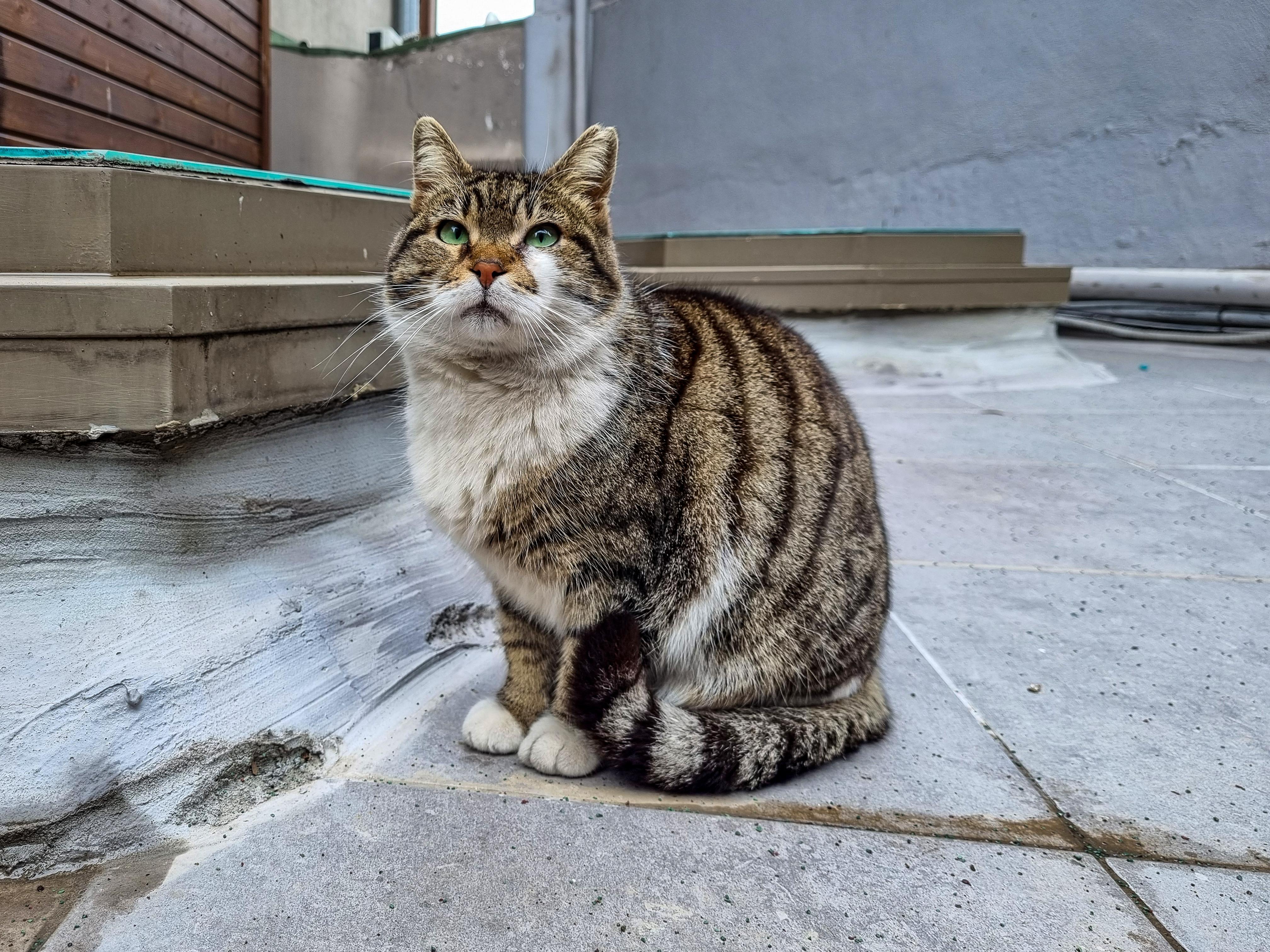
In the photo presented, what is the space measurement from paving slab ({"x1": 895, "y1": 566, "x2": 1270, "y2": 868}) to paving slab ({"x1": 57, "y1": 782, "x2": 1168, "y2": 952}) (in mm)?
268

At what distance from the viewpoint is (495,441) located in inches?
76.9

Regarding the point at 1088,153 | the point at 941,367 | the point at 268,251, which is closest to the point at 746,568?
the point at 268,251

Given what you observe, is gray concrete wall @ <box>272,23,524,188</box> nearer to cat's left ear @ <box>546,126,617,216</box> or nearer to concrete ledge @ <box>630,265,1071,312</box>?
concrete ledge @ <box>630,265,1071,312</box>

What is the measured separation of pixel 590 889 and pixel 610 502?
0.74 m

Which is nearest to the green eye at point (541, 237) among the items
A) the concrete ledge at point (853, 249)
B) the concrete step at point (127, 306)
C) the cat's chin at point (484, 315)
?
the cat's chin at point (484, 315)

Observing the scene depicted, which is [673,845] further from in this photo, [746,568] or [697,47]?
[697,47]

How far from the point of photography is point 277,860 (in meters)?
1.63

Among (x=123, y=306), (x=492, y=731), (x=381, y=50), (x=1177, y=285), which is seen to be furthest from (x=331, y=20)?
(x=1177, y=285)

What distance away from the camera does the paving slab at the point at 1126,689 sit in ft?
5.90

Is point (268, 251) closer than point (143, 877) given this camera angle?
No

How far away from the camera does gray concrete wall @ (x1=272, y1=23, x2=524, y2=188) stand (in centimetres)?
621

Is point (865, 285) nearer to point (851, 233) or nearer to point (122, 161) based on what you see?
point (851, 233)

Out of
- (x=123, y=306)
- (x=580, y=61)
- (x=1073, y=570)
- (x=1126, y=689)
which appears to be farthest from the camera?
(x=580, y=61)

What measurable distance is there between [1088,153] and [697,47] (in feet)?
10.4
